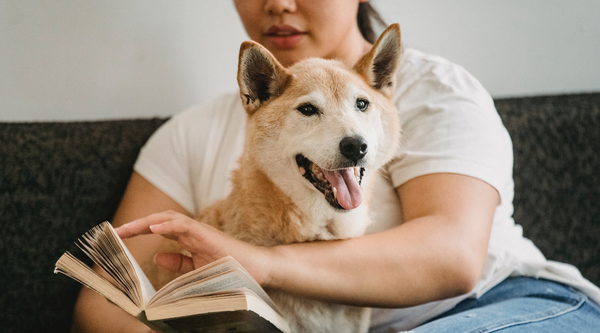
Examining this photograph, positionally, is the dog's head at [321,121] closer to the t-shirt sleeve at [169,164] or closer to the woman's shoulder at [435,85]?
the woman's shoulder at [435,85]

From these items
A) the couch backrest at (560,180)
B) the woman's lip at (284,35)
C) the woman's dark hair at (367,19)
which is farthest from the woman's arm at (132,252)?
the couch backrest at (560,180)

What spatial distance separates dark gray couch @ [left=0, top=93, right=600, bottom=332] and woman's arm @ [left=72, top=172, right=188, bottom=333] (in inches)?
4.4

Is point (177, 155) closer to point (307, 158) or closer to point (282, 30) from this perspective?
point (282, 30)

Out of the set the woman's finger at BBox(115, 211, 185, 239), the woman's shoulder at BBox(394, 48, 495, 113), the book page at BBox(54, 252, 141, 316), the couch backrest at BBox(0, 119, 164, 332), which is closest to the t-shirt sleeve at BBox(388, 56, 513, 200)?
the woman's shoulder at BBox(394, 48, 495, 113)

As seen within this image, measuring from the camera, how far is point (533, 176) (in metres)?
1.65

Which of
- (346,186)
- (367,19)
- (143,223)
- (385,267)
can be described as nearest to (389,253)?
(385,267)

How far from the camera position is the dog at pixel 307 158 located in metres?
0.87

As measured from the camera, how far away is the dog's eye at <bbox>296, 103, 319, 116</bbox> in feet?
3.09

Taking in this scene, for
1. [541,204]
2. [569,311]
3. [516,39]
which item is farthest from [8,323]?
[516,39]

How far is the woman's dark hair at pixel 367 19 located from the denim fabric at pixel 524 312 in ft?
3.10

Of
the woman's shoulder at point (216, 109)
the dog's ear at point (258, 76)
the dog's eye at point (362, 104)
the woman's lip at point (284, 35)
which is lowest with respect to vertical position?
the dog's eye at point (362, 104)

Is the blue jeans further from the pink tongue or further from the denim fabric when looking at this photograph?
the pink tongue

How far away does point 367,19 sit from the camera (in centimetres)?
150

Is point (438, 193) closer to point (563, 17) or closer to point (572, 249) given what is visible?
point (572, 249)
